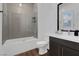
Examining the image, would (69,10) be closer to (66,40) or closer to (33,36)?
(66,40)

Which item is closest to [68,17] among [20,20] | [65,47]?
[65,47]

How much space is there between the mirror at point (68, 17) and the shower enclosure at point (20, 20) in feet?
4.37

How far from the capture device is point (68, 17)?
2.96m

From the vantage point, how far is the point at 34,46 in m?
4.21

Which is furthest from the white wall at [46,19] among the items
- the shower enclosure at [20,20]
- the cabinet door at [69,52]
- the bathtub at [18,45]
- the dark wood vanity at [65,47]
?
the cabinet door at [69,52]

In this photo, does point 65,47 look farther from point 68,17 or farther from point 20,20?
point 20,20

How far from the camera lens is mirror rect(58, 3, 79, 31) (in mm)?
2699

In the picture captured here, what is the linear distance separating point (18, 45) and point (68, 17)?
77.7 inches

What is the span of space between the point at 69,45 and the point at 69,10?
1.26 m

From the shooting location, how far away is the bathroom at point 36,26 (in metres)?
2.81

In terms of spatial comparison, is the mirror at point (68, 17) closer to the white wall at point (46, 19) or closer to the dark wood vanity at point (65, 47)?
the white wall at point (46, 19)

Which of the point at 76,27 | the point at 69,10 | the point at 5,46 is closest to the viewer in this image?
the point at 76,27

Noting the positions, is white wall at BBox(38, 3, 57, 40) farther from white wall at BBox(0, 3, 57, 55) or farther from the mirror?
the mirror

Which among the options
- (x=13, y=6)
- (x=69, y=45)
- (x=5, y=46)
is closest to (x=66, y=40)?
(x=69, y=45)
